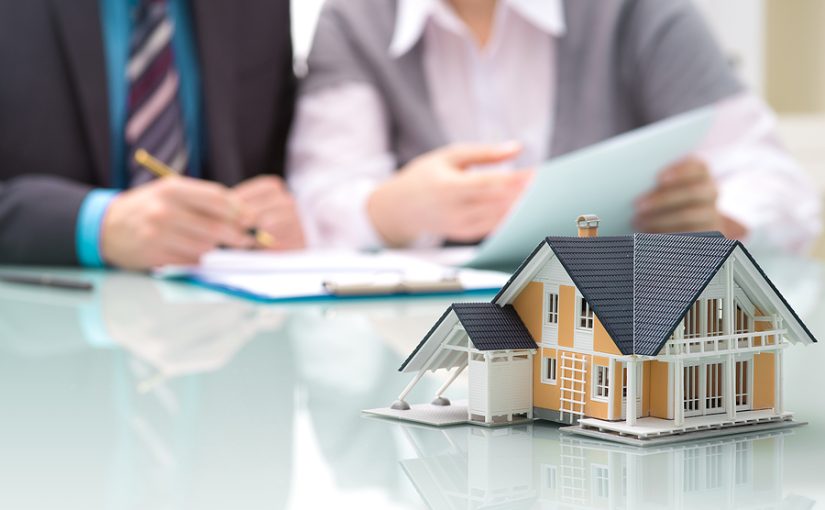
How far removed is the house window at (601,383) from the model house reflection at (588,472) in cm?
2

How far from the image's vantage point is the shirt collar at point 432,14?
1531 millimetres

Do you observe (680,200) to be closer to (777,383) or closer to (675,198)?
(675,198)

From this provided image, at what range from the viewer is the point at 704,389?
0.38 m

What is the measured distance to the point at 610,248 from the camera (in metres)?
0.40

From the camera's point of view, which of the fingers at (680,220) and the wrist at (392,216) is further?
the wrist at (392,216)

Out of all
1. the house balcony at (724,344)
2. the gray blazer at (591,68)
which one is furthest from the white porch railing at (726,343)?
the gray blazer at (591,68)

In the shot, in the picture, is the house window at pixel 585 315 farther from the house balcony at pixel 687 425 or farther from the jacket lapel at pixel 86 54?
the jacket lapel at pixel 86 54

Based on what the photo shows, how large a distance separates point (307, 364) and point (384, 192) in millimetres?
752

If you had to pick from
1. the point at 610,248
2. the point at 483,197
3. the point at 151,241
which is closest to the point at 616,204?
the point at 483,197

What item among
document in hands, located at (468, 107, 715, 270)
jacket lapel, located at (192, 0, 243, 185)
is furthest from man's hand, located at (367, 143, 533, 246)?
jacket lapel, located at (192, 0, 243, 185)

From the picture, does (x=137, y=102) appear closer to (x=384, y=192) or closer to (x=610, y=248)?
(x=384, y=192)

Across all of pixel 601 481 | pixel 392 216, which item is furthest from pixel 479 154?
pixel 601 481

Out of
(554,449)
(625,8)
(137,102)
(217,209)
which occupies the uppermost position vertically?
(625,8)

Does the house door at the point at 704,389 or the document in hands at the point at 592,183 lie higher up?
the document in hands at the point at 592,183
